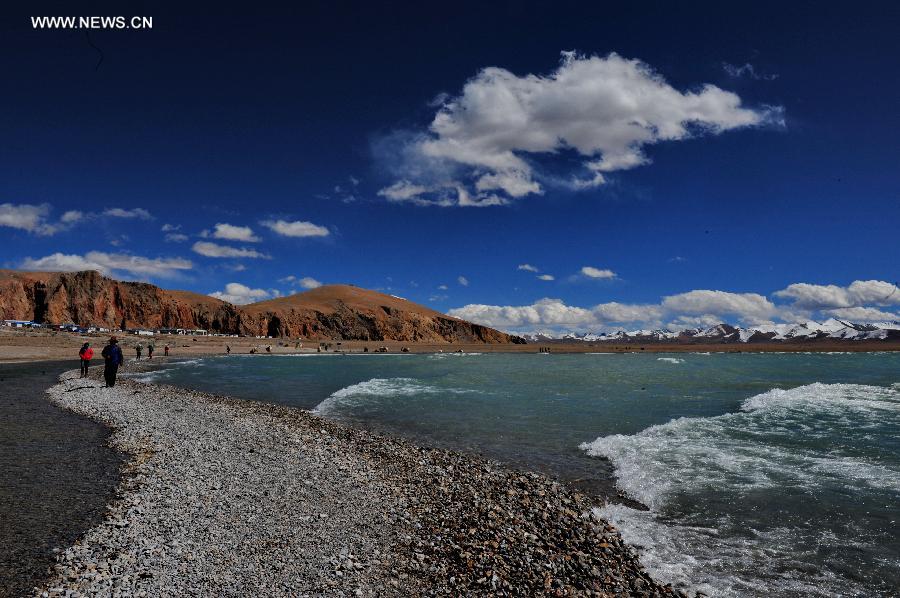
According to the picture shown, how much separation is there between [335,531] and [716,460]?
13238 mm

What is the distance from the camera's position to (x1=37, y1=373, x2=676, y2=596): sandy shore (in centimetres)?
681

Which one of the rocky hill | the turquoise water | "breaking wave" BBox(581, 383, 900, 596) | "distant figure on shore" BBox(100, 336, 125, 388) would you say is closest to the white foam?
the turquoise water

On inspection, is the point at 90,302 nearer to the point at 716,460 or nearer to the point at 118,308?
the point at 118,308

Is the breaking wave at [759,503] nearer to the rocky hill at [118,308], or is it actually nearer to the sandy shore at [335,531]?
the sandy shore at [335,531]

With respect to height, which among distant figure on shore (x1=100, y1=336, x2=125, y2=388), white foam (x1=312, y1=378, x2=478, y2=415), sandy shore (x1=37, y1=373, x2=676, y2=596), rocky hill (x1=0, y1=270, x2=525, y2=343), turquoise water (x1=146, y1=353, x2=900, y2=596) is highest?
rocky hill (x1=0, y1=270, x2=525, y2=343)

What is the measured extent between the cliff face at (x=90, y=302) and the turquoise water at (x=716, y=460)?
147202 mm

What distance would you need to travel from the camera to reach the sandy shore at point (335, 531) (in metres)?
6.81

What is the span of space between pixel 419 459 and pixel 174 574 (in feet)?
26.1

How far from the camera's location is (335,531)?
8.48m

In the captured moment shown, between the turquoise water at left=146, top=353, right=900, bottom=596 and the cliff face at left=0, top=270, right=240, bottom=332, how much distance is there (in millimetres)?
147202

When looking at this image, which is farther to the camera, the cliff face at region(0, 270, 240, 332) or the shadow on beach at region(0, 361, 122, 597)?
the cliff face at region(0, 270, 240, 332)

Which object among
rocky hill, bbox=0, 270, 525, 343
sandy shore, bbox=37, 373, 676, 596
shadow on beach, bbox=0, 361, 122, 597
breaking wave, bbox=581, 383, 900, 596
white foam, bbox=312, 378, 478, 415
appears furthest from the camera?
rocky hill, bbox=0, 270, 525, 343

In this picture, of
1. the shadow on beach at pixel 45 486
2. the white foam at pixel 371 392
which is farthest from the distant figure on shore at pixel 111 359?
the white foam at pixel 371 392

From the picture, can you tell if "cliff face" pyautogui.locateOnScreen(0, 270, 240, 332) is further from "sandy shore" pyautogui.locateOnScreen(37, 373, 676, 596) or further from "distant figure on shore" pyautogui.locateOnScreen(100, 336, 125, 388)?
"sandy shore" pyautogui.locateOnScreen(37, 373, 676, 596)
